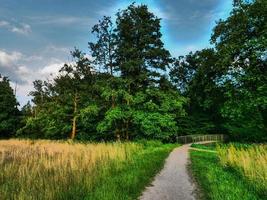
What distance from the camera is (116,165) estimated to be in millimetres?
14398

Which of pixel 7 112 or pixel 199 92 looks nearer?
pixel 199 92

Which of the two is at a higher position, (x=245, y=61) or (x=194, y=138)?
(x=245, y=61)

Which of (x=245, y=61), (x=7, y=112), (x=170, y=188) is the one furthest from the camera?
(x=7, y=112)

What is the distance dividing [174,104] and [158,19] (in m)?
9.42

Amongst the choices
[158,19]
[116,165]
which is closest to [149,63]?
[158,19]

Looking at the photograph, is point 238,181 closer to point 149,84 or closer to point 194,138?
point 149,84

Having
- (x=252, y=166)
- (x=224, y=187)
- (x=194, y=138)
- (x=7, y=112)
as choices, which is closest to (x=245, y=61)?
(x=252, y=166)

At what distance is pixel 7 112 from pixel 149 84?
3300 centimetres

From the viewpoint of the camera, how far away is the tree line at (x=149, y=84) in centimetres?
2817

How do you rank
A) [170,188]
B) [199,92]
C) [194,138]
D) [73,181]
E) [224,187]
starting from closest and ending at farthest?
1. [224,187]
2. [170,188]
3. [73,181]
4. [199,92]
5. [194,138]

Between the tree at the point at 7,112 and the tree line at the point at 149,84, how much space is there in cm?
1351

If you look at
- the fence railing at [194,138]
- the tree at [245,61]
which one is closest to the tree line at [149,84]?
the tree at [245,61]

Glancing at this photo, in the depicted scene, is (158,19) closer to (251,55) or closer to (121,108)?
(121,108)

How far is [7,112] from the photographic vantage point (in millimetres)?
59844
